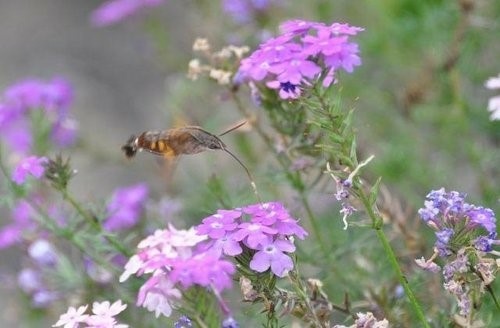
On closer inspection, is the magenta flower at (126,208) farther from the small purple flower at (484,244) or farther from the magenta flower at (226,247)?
Result: the small purple flower at (484,244)

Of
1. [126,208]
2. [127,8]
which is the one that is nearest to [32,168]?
[126,208]

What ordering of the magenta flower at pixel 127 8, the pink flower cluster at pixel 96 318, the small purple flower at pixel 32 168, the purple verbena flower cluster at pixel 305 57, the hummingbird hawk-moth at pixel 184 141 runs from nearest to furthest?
the pink flower cluster at pixel 96 318, the purple verbena flower cluster at pixel 305 57, the hummingbird hawk-moth at pixel 184 141, the small purple flower at pixel 32 168, the magenta flower at pixel 127 8

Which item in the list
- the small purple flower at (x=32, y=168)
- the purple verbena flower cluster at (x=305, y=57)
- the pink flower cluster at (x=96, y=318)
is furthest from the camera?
the small purple flower at (x=32, y=168)

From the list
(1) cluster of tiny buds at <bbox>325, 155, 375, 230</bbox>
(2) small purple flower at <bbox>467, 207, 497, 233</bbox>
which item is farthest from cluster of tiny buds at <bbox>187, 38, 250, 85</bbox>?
(2) small purple flower at <bbox>467, 207, 497, 233</bbox>

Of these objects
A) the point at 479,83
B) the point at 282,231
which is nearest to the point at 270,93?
the point at 282,231

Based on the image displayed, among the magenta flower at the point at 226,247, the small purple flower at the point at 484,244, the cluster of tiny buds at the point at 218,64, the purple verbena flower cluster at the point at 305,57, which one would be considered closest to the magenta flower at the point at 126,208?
the cluster of tiny buds at the point at 218,64

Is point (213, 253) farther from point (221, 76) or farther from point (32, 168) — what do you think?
point (221, 76)
